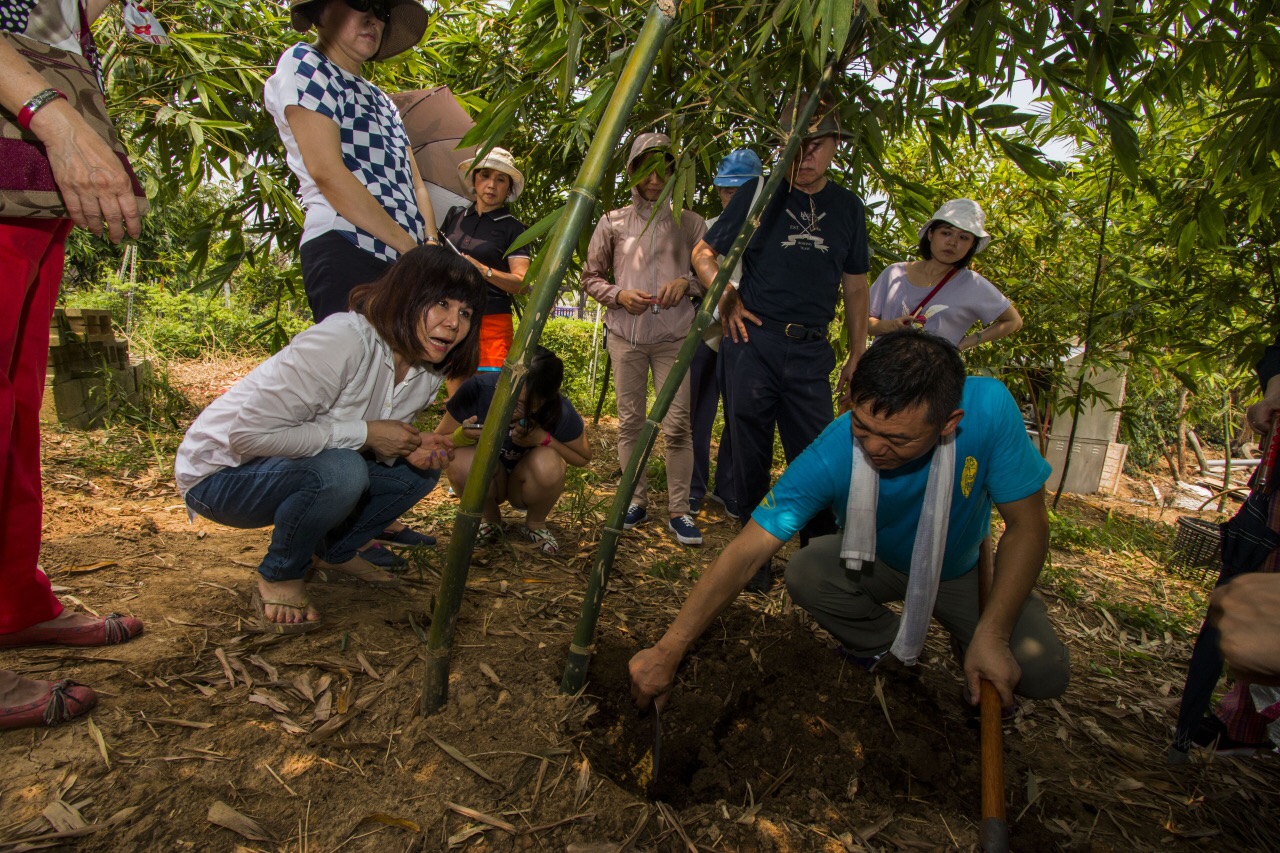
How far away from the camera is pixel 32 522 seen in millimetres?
1531

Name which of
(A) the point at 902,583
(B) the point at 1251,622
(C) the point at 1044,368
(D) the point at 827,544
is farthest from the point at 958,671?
(C) the point at 1044,368

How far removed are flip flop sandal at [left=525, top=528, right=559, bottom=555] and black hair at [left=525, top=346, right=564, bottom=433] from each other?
454 mm

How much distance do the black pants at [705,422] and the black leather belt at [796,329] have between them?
0.79 meters

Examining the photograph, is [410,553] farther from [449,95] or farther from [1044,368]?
[1044,368]

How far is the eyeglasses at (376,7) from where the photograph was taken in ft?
6.52

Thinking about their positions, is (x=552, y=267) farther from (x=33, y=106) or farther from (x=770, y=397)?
(x=770, y=397)

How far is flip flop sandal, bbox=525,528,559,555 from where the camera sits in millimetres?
2842

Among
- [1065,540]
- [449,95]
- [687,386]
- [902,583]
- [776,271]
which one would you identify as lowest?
[1065,540]

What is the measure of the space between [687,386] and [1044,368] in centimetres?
373

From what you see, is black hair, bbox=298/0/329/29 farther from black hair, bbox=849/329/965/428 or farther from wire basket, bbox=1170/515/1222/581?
wire basket, bbox=1170/515/1222/581

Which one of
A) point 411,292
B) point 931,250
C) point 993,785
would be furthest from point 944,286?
point 411,292

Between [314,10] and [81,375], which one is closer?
[314,10]

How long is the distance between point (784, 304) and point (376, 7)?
1.70m

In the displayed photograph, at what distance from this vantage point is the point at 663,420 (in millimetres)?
3295
